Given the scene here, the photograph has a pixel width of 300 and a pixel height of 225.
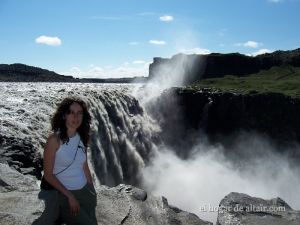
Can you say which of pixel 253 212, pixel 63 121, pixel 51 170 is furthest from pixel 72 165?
pixel 253 212

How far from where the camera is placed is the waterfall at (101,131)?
20.7 m

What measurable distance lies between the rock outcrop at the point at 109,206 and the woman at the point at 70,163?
1.59 m

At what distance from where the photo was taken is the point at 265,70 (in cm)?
13338

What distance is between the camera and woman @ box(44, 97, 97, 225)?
267 inches

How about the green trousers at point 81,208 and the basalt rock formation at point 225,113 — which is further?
the basalt rock formation at point 225,113

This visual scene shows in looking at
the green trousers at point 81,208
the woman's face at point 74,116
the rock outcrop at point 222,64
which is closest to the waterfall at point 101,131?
the green trousers at point 81,208

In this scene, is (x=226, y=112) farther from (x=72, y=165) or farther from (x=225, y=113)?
(x=72, y=165)

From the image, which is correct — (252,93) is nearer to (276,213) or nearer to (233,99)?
(233,99)

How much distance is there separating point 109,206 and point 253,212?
4353 mm

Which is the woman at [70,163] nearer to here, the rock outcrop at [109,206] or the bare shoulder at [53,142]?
the bare shoulder at [53,142]

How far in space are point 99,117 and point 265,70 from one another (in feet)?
349

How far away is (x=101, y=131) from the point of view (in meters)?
36.0

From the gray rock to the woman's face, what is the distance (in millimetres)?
6160

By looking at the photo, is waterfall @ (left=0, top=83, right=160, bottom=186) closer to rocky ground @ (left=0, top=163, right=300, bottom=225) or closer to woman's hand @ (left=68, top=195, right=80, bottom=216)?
rocky ground @ (left=0, top=163, right=300, bottom=225)
